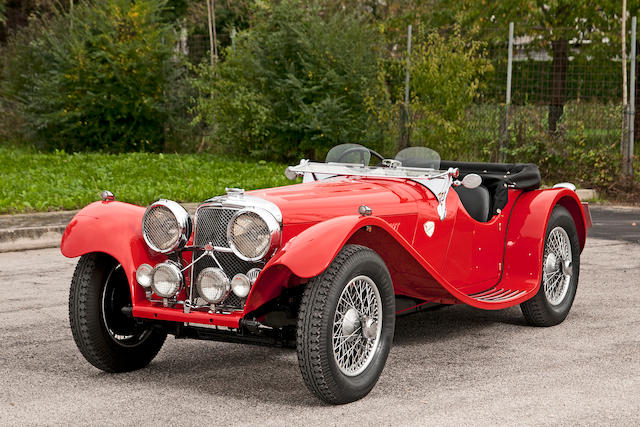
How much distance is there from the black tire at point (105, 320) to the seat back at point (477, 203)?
2.41 meters

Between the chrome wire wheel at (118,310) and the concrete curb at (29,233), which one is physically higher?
the chrome wire wheel at (118,310)

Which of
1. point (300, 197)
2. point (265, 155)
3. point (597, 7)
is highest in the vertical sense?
point (597, 7)

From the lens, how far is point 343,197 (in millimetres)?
5398

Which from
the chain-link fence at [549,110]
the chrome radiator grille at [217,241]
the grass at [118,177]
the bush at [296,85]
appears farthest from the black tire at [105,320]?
the bush at [296,85]

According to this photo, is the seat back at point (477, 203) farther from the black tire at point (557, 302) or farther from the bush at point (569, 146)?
the bush at point (569, 146)

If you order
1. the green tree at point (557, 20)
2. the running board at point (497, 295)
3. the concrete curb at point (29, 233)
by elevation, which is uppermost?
the green tree at point (557, 20)

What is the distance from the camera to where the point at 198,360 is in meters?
5.59

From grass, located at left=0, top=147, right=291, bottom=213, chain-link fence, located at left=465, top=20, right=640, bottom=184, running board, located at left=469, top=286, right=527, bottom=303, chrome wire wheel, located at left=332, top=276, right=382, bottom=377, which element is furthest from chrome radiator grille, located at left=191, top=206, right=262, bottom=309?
chain-link fence, located at left=465, top=20, right=640, bottom=184

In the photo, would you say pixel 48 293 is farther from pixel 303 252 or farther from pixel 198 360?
pixel 303 252

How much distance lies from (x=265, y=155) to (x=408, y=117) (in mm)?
3096

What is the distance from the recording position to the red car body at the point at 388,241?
183 inches

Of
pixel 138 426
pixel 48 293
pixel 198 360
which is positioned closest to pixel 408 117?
pixel 48 293

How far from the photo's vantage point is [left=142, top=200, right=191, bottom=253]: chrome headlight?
493cm

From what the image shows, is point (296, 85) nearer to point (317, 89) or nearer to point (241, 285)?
point (317, 89)
